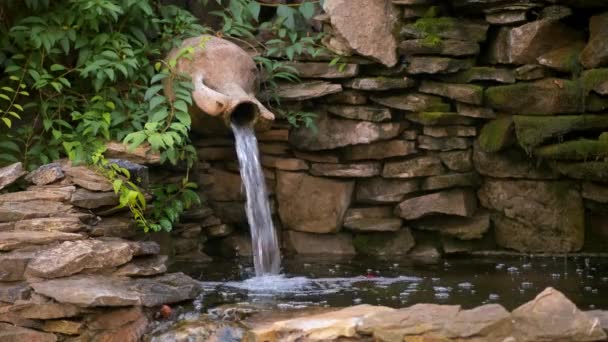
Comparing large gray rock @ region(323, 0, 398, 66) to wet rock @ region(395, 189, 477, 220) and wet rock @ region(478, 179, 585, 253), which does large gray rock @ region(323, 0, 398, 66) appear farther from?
wet rock @ region(478, 179, 585, 253)

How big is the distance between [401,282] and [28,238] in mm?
2186

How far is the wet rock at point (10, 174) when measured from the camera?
5.36 meters

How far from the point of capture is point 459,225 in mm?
6723

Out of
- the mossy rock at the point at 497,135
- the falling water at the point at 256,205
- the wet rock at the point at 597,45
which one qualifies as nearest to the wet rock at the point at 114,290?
the falling water at the point at 256,205

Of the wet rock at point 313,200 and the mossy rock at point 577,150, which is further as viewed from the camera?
the wet rock at point 313,200

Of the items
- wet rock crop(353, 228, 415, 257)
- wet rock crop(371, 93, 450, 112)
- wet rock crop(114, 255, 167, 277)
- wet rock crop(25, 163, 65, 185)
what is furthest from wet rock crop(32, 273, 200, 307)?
wet rock crop(371, 93, 450, 112)

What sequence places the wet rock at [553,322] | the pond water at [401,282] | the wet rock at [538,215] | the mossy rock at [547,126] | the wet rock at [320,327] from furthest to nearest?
the wet rock at [538,215] < the mossy rock at [547,126] < the pond water at [401,282] < the wet rock at [320,327] < the wet rock at [553,322]

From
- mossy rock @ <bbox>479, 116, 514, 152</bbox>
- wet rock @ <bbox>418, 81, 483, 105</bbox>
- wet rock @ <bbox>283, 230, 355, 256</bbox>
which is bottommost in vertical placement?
wet rock @ <bbox>283, 230, 355, 256</bbox>

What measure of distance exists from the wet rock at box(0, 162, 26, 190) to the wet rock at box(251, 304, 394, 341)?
1868mm

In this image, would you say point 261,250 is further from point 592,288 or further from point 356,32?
point 592,288

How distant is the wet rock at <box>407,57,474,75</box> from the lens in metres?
6.44

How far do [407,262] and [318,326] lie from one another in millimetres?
2404

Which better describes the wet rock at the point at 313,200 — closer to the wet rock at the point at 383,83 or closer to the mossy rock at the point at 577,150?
the wet rock at the point at 383,83

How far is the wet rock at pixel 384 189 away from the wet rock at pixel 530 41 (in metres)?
1.05
